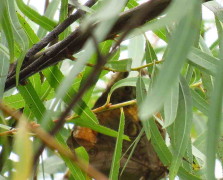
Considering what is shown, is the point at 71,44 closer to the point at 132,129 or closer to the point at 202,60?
the point at 202,60

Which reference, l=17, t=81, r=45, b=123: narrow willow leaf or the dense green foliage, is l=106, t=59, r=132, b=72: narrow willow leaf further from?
l=17, t=81, r=45, b=123: narrow willow leaf

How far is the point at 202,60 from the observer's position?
2.84ft

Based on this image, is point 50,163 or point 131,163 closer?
point 131,163

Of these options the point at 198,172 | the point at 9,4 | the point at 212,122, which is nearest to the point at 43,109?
the point at 9,4

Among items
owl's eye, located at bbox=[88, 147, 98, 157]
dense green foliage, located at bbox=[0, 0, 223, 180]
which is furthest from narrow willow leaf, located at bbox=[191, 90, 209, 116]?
owl's eye, located at bbox=[88, 147, 98, 157]

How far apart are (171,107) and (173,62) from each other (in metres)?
0.29

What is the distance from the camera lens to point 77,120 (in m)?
1.04

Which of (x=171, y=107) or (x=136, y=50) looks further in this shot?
(x=136, y=50)

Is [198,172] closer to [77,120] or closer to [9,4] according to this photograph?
[77,120]

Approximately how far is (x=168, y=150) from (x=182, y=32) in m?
0.46

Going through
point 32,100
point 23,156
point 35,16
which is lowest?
point 23,156

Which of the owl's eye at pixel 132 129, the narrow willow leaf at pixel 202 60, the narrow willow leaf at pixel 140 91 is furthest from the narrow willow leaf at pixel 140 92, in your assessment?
the owl's eye at pixel 132 129

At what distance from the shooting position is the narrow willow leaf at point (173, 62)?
1.60 ft

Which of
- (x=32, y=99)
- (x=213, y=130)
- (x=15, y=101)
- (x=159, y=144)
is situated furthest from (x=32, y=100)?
(x=213, y=130)
